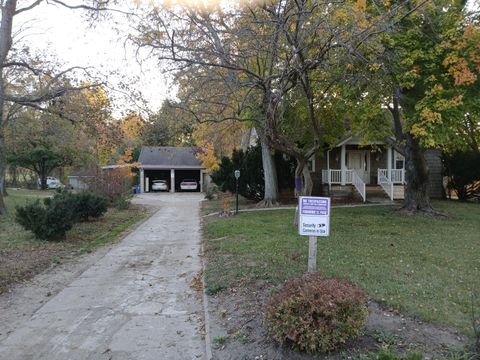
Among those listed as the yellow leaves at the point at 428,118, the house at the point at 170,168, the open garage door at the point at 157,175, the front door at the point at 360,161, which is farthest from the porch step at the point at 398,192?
the open garage door at the point at 157,175

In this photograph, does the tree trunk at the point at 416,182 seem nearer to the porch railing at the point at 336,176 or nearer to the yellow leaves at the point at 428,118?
the yellow leaves at the point at 428,118

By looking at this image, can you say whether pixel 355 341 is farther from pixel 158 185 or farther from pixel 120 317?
pixel 158 185

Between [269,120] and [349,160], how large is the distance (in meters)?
18.5

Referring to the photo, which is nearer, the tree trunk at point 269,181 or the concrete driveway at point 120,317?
the concrete driveway at point 120,317

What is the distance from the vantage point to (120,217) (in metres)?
19.0

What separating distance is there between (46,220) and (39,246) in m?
0.80

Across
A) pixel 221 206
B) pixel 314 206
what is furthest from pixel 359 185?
pixel 314 206

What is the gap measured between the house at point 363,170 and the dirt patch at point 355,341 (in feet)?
61.3

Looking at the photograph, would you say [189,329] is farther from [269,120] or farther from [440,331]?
[269,120]

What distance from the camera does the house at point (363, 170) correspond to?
2464cm

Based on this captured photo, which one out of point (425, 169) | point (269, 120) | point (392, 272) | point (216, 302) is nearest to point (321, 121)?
point (425, 169)

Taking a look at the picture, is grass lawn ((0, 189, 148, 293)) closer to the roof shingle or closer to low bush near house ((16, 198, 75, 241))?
low bush near house ((16, 198, 75, 241))

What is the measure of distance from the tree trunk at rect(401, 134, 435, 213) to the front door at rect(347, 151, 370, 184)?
1009 cm

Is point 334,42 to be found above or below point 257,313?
above
